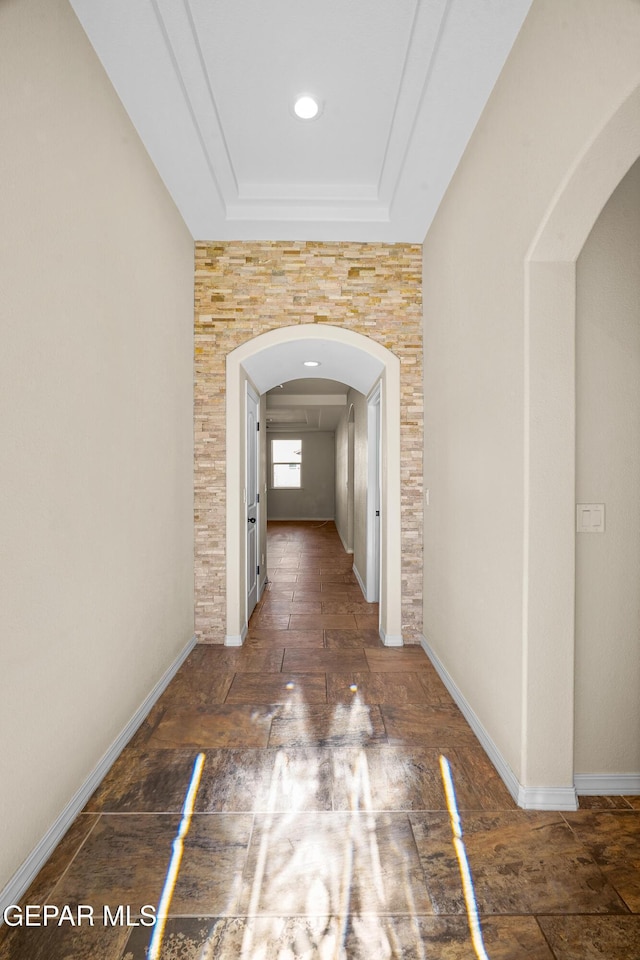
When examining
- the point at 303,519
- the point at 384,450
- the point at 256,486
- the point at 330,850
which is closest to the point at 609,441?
the point at 330,850

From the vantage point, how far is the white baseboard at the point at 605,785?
212 centimetres

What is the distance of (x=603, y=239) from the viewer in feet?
6.84

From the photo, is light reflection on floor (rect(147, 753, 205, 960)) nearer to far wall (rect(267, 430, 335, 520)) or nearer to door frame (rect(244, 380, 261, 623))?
door frame (rect(244, 380, 261, 623))

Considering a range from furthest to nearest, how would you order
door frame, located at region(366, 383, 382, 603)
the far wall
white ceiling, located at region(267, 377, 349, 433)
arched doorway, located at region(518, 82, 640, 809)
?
1. the far wall
2. white ceiling, located at region(267, 377, 349, 433)
3. door frame, located at region(366, 383, 382, 603)
4. arched doorway, located at region(518, 82, 640, 809)

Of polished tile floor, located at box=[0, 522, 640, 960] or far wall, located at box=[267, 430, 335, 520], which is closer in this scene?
polished tile floor, located at box=[0, 522, 640, 960]

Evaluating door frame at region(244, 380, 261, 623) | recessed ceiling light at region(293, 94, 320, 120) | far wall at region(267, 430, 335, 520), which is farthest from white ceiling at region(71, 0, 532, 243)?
far wall at region(267, 430, 335, 520)

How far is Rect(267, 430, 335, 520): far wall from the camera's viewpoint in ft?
47.5

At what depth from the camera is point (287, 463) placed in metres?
14.6

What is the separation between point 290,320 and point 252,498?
5.74 feet

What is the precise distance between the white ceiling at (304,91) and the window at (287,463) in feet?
35.9

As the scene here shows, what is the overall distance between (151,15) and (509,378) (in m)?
2.09

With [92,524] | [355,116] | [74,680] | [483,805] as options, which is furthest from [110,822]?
[355,116]

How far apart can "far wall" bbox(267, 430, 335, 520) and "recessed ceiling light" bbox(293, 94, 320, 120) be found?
38.3 ft

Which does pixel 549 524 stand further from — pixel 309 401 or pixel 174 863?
pixel 309 401
